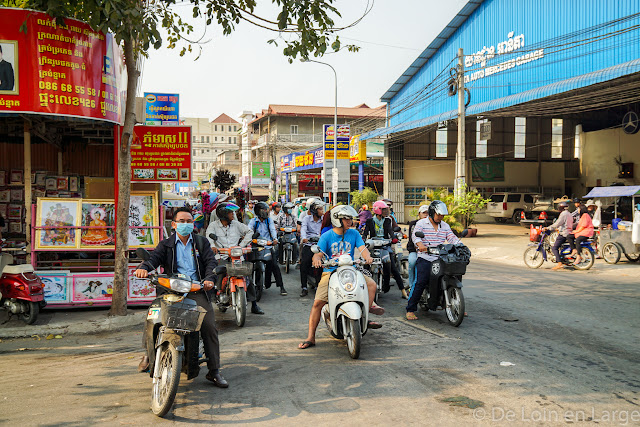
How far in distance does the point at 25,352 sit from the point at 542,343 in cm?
650

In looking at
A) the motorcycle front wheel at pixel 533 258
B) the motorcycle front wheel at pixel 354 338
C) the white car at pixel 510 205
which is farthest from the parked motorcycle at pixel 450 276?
the white car at pixel 510 205

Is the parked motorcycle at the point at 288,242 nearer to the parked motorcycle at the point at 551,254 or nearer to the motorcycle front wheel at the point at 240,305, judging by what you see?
the motorcycle front wheel at the point at 240,305

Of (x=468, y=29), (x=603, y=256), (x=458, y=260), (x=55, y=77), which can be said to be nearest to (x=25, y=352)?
(x=55, y=77)

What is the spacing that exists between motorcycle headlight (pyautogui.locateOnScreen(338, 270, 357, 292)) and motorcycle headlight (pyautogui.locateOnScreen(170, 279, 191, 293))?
204 cm

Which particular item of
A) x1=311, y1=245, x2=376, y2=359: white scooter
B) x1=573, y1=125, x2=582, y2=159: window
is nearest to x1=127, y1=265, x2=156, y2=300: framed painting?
x1=311, y1=245, x2=376, y2=359: white scooter

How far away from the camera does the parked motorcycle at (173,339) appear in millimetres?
4457

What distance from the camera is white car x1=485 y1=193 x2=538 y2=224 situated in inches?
1361

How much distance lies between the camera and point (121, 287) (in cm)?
866

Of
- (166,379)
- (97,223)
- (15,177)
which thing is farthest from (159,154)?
(166,379)

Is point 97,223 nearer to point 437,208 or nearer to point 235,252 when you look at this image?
point 235,252

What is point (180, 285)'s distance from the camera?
4672 mm

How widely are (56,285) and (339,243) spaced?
5.19 meters

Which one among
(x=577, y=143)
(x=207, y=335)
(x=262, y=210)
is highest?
(x=577, y=143)

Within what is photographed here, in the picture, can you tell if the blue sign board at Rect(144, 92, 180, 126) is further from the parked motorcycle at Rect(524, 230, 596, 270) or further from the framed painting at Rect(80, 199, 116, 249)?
the parked motorcycle at Rect(524, 230, 596, 270)
